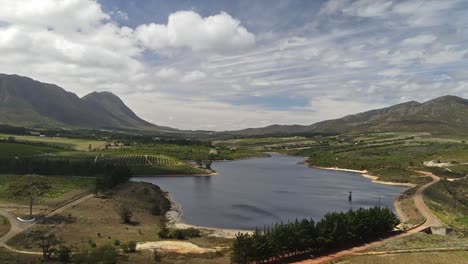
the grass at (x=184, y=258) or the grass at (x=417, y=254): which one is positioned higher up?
the grass at (x=417, y=254)

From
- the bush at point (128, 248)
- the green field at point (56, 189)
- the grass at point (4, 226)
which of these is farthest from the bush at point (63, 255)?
the green field at point (56, 189)

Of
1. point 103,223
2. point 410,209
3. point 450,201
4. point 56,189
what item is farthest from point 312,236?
point 450,201

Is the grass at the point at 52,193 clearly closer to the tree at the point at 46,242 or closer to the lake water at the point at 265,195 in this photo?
the tree at the point at 46,242

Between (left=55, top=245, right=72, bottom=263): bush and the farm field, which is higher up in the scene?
(left=55, top=245, right=72, bottom=263): bush

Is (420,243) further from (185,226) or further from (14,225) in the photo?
(14,225)

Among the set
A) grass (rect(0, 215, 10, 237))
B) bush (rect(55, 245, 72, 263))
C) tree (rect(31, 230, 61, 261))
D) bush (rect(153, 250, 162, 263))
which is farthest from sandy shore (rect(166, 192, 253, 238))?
grass (rect(0, 215, 10, 237))

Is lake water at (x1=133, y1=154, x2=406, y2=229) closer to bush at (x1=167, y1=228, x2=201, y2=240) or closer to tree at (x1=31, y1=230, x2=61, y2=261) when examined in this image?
bush at (x1=167, y1=228, x2=201, y2=240)
